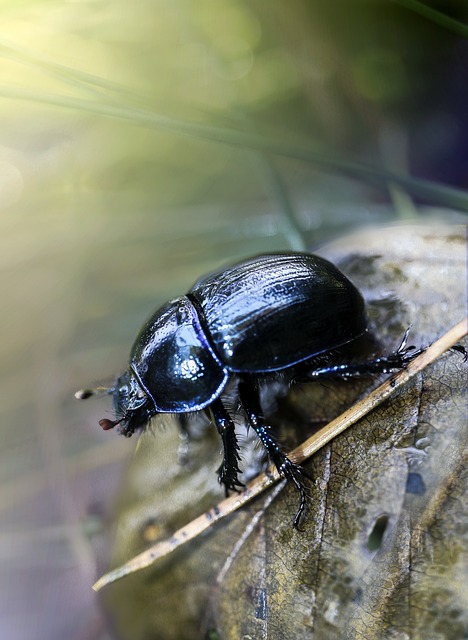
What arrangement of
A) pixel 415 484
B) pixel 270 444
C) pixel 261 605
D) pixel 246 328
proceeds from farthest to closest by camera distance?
pixel 246 328
pixel 270 444
pixel 261 605
pixel 415 484

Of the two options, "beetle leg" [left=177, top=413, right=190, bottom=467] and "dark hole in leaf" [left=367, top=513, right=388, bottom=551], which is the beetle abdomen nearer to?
"beetle leg" [left=177, top=413, right=190, bottom=467]

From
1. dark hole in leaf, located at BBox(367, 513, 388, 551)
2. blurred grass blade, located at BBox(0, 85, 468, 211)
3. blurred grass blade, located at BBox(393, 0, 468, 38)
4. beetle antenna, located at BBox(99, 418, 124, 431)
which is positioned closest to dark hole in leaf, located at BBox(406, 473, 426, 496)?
dark hole in leaf, located at BBox(367, 513, 388, 551)

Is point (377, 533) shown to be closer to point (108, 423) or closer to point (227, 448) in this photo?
point (227, 448)

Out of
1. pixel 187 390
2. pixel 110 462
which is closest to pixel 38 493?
pixel 110 462

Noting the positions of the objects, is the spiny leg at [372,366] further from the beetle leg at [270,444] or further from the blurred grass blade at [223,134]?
the blurred grass blade at [223,134]

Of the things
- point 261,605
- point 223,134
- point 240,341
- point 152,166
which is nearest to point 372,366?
point 240,341

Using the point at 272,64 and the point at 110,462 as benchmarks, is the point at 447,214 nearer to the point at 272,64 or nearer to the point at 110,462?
the point at 272,64

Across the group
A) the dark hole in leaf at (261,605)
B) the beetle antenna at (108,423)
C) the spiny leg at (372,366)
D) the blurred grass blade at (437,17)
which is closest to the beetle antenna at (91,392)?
the beetle antenna at (108,423)
